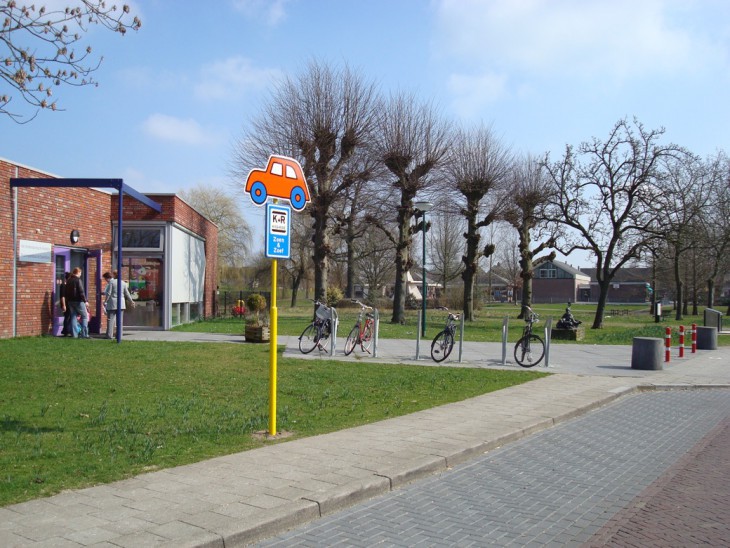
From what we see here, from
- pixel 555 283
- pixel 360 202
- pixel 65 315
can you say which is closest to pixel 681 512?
pixel 65 315

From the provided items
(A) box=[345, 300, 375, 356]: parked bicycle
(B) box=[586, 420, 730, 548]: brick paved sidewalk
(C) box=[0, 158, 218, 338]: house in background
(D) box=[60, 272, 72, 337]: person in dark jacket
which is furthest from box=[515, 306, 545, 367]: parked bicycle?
(D) box=[60, 272, 72, 337]: person in dark jacket

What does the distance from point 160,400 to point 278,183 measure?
3637mm

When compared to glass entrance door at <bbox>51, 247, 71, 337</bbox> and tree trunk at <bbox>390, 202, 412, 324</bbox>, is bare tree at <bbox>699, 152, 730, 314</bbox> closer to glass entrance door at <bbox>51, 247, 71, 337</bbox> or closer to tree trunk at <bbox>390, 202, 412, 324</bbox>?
tree trunk at <bbox>390, 202, 412, 324</bbox>

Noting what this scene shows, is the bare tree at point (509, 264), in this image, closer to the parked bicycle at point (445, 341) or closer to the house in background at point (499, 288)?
the house in background at point (499, 288)

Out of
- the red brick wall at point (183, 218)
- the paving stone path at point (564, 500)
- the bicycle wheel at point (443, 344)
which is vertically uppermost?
the red brick wall at point (183, 218)

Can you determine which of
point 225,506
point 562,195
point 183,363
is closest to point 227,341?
point 183,363

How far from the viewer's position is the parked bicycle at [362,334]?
54.9 ft

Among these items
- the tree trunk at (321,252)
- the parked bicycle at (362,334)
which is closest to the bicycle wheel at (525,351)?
the parked bicycle at (362,334)

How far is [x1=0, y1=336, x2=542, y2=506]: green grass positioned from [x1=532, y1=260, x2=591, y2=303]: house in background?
97546 millimetres

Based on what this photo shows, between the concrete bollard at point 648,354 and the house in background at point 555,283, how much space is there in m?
93.8

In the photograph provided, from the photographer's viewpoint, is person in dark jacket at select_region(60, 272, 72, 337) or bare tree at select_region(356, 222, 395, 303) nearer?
person in dark jacket at select_region(60, 272, 72, 337)

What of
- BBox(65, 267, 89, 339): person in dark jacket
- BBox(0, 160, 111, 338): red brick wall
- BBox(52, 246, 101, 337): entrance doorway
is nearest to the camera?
BBox(0, 160, 111, 338): red brick wall

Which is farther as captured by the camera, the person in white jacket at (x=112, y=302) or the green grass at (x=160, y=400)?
the person in white jacket at (x=112, y=302)

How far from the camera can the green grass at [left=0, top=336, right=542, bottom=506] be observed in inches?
249
